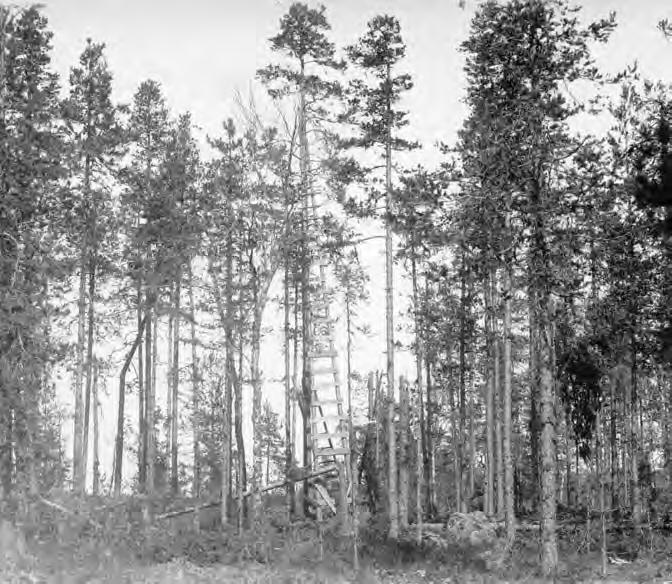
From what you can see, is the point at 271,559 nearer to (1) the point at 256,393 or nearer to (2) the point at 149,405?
(1) the point at 256,393

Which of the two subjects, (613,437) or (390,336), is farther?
(613,437)

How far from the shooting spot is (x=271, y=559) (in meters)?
16.9

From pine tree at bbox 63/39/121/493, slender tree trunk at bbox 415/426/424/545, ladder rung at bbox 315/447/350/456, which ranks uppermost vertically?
pine tree at bbox 63/39/121/493

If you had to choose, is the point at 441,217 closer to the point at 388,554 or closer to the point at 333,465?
the point at 388,554

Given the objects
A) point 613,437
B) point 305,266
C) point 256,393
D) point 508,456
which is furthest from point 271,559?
point 613,437

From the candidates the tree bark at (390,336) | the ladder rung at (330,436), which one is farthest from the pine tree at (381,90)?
the ladder rung at (330,436)

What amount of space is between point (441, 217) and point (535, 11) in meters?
4.74

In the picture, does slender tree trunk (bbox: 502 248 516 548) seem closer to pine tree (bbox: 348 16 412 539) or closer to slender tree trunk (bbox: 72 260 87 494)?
pine tree (bbox: 348 16 412 539)

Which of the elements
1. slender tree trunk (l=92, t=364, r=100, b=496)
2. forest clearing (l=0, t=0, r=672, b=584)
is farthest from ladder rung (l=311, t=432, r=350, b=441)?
slender tree trunk (l=92, t=364, r=100, b=496)

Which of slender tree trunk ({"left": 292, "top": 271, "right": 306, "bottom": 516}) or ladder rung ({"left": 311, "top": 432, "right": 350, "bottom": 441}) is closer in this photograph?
ladder rung ({"left": 311, "top": 432, "right": 350, "bottom": 441})

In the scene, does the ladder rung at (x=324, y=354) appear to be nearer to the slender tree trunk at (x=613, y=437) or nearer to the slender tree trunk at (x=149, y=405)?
the slender tree trunk at (x=149, y=405)

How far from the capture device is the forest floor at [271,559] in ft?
48.2

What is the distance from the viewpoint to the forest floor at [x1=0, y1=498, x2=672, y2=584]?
1470 cm

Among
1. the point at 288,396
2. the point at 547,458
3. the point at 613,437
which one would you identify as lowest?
the point at 613,437
